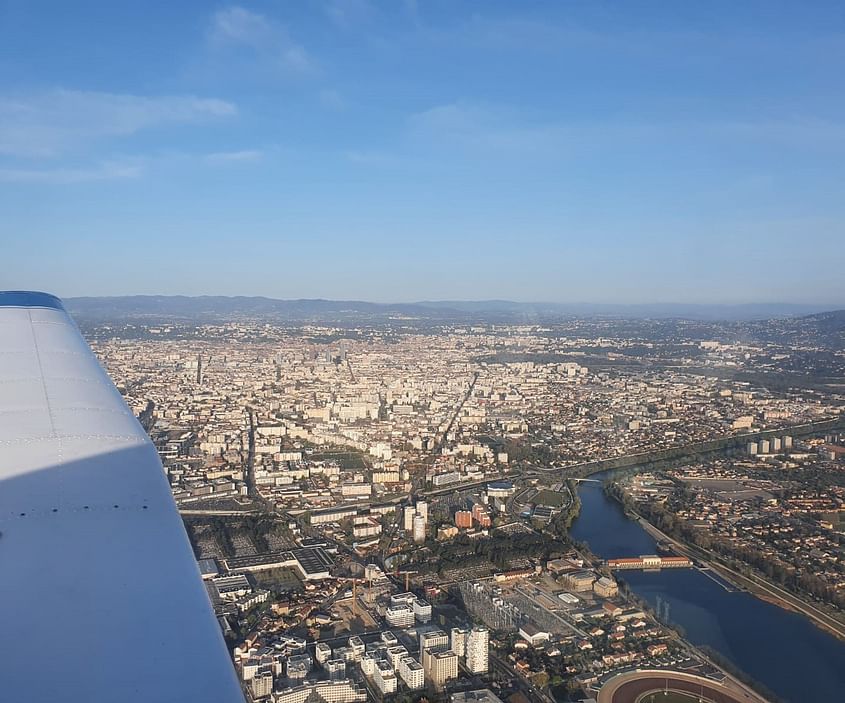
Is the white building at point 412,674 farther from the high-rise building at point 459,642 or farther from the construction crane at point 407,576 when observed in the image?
the construction crane at point 407,576

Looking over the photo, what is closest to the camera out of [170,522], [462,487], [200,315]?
[170,522]

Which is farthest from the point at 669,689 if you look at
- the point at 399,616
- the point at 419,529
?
the point at 419,529

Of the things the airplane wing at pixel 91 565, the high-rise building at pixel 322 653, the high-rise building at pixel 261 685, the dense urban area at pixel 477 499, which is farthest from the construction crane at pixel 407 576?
the airplane wing at pixel 91 565

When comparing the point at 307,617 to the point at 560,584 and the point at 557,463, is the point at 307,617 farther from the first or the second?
the point at 557,463

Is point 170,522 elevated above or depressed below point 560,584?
above

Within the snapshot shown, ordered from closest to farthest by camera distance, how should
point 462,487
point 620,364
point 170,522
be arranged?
point 170,522
point 462,487
point 620,364

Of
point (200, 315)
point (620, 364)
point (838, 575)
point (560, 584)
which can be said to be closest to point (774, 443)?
point (838, 575)

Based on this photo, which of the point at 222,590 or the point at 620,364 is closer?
the point at 222,590
